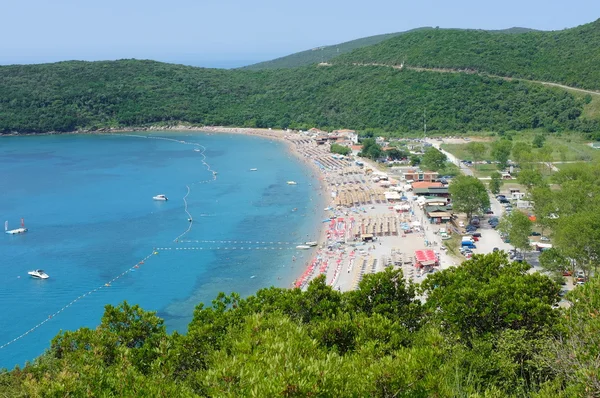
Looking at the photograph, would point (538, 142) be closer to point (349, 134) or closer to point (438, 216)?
point (349, 134)

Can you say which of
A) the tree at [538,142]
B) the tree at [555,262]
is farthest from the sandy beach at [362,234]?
the tree at [538,142]

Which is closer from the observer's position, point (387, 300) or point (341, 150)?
point (387, 300)

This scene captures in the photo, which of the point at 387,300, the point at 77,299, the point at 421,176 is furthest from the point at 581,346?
the point at 421,176

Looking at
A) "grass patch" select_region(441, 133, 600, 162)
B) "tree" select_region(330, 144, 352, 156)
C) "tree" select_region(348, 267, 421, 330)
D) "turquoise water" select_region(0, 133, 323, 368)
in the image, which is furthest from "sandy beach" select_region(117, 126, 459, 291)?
"grass patch" select_region(441, 133, 600, 162)

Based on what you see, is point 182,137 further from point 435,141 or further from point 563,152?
point 563,152

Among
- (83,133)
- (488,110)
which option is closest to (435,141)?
(488,110)

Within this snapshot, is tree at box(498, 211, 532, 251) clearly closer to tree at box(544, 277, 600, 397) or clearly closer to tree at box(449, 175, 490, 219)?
tree at box(449, 175, 490, 219)
